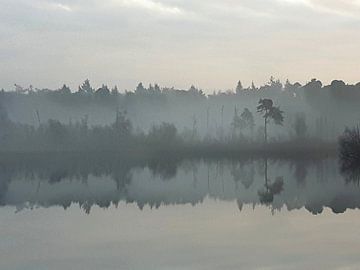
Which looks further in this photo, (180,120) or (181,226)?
(180,120)

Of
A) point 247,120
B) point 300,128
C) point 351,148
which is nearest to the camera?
point 351,148

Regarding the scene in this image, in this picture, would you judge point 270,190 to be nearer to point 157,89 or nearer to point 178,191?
point 178,191

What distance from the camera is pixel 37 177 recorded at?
39812 millimetres

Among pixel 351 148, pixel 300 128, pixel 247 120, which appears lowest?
pixel 300 128

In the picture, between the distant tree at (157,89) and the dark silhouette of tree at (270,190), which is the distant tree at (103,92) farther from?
the dark silhouette of tree at (270,190)

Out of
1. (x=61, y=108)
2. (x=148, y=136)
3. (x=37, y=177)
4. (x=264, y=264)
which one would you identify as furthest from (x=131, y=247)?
(x=61, y=108)

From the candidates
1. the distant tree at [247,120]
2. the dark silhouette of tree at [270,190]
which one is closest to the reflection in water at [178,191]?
the dark silhouette of tree at [270,190]

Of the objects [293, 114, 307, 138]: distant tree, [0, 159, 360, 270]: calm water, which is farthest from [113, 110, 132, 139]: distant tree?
[0, 159, 360, 270]: calm water

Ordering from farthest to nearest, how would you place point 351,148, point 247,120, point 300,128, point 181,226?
point 247,120, point 300,128, point 351,148, point 181,226

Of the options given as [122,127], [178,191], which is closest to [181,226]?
[178,191]

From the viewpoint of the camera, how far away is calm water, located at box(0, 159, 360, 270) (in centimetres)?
1258

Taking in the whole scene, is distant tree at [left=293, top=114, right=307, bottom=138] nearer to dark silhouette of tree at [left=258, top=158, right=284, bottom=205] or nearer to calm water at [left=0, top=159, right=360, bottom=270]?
dark silhouette of tree at [left=258, top=158, right=284, bottom=205]

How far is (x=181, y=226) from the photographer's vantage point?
1739 centimetres

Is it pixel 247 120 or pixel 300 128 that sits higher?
pixel 247 120
